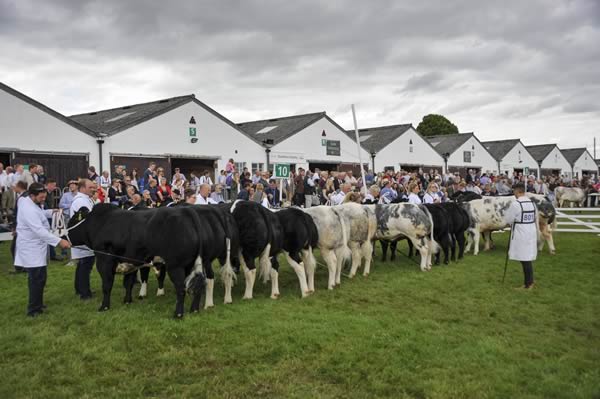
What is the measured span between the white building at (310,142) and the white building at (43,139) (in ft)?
34.9

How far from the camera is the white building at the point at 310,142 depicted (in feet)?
96.7

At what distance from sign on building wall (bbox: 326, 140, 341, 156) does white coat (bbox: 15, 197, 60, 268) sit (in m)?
25.6

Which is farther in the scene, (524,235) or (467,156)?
(467,156)

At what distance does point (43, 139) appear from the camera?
1956 cm

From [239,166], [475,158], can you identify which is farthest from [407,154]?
[239,166]

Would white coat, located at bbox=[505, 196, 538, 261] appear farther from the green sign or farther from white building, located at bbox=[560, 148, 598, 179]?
white building, located at bbox=[560, 148, 598, 179]

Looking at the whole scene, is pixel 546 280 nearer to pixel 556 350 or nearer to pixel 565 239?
pixel 556 350

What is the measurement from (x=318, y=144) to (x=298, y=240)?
23035mm

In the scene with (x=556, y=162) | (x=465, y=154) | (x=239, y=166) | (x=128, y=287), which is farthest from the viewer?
(x=556, y=162)

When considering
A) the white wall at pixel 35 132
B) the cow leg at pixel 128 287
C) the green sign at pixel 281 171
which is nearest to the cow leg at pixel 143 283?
the cow leg at pixel 128 287

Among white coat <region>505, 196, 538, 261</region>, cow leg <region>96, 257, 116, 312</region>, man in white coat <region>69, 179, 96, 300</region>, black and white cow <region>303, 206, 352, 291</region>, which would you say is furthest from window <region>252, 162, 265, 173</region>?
cow leg <region>96, 257, 116, 312</region>

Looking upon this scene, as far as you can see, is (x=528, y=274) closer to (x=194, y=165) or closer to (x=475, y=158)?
(x=194, y=165)

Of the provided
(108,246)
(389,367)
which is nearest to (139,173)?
(108,246)

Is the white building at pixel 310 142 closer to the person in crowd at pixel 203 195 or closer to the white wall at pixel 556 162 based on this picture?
the person in crowd at pixel 203 195
